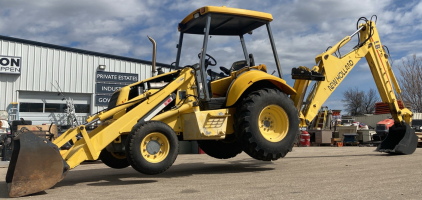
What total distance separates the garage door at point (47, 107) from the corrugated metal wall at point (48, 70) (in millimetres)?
351

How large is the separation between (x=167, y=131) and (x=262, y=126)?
1889 millimetres

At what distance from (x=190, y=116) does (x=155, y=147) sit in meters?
0.91

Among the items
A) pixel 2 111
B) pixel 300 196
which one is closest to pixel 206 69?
pixel 300 196

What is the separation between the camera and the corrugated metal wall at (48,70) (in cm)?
1794

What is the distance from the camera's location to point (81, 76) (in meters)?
19.6

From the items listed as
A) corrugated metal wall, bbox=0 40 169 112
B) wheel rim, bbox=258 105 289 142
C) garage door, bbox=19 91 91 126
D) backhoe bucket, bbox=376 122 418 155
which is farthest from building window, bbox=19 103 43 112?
backhoe bucket, bbox=376 122 418 155

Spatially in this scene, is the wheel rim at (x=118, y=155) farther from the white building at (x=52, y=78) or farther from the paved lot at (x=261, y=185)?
the white building at (x=52, y=78)

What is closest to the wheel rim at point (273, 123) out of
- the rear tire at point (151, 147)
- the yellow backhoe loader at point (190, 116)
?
the yellow backhoe loader at point (190, 116)

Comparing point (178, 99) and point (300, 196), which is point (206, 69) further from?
Answer: point (300, 196)

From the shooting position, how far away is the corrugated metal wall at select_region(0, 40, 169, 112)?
706 inches

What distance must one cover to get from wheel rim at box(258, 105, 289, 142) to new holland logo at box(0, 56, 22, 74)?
14814 millimetres

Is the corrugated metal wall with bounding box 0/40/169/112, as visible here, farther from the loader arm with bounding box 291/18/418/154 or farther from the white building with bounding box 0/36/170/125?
the loader arm with bounding box 291/18/418/154

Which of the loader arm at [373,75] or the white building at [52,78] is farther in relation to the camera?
the white building at [52,78]

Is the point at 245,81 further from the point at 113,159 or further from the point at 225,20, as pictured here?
the point at 113,159
